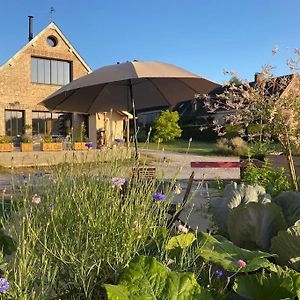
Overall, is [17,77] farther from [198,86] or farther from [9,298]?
[9,298]

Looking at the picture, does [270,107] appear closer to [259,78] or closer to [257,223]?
[259,78]

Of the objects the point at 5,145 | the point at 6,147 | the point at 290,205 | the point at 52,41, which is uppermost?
the point at 52,41

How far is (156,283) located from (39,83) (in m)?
26.6

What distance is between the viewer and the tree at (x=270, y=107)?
4.49 metres

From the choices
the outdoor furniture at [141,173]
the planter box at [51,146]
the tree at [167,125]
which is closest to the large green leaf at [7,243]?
the outdoor furniture at [141,173]

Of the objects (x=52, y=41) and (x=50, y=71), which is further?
(x=52, y=41)

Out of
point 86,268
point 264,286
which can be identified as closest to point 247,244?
point 264,286

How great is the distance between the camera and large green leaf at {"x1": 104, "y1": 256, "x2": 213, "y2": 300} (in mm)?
1812

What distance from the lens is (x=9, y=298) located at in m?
1.82

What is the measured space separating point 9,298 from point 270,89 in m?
4.05

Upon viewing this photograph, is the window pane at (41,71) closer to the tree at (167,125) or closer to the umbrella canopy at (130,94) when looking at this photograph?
the tree at (167,125)

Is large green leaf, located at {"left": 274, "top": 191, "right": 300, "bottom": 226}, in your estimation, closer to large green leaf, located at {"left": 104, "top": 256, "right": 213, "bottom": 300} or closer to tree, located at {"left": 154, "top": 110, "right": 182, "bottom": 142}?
large green leaf, located at {"left": 104, "top": 256, "right": 213, "bottom": 300}

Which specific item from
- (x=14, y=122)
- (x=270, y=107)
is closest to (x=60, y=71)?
(x=14, y=122)

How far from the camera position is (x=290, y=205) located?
3180 mm
